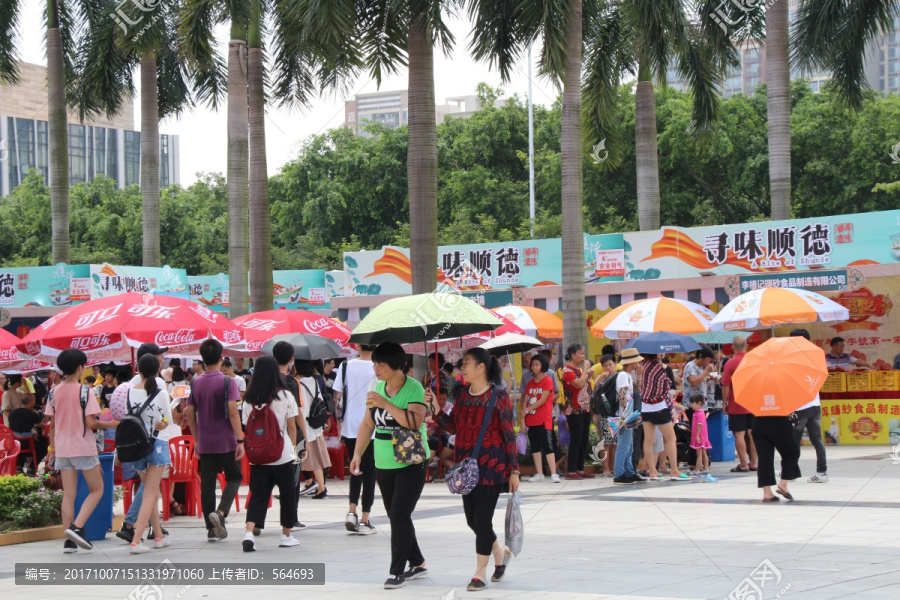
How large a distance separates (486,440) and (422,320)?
1145mm

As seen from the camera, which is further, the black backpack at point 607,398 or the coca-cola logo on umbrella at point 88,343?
the black backpack at point 607,398

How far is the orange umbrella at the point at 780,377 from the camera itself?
10945 millimetres

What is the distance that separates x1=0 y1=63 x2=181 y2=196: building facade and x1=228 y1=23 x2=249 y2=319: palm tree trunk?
76.2 metres

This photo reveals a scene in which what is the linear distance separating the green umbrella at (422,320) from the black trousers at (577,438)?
655 centimetres

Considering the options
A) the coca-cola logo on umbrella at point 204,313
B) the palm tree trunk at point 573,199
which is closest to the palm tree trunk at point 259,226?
the palm tree trunk at point 573,199

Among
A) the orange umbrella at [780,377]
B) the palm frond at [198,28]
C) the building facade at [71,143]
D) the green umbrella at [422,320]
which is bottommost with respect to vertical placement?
the orange umbrella at [780,377]

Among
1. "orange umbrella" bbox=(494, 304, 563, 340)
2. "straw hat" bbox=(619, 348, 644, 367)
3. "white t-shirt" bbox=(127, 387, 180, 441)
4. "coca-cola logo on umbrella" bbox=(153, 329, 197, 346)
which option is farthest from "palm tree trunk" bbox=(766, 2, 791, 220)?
"white t-shirt" bbox=(127, 387, 180, 441)

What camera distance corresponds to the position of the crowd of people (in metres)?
7.39

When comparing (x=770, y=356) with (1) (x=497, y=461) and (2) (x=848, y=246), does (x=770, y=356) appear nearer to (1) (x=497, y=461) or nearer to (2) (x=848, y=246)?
(1) (x=497, y=461)

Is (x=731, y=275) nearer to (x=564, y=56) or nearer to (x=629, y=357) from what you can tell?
(x=629, y=357)

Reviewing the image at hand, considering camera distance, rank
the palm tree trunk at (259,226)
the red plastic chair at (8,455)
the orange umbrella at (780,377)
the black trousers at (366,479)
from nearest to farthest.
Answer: the black trousers at (366,479) < the orange umbrella at (780,377) < the red plastic chair at (8,455) < the palm tree trunk at (259,226)

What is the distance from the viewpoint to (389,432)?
24.8 ft

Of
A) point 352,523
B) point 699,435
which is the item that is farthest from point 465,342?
point 352,523

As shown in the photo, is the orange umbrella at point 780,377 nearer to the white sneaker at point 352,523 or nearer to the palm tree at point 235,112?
the white sneaker at point 352,523
